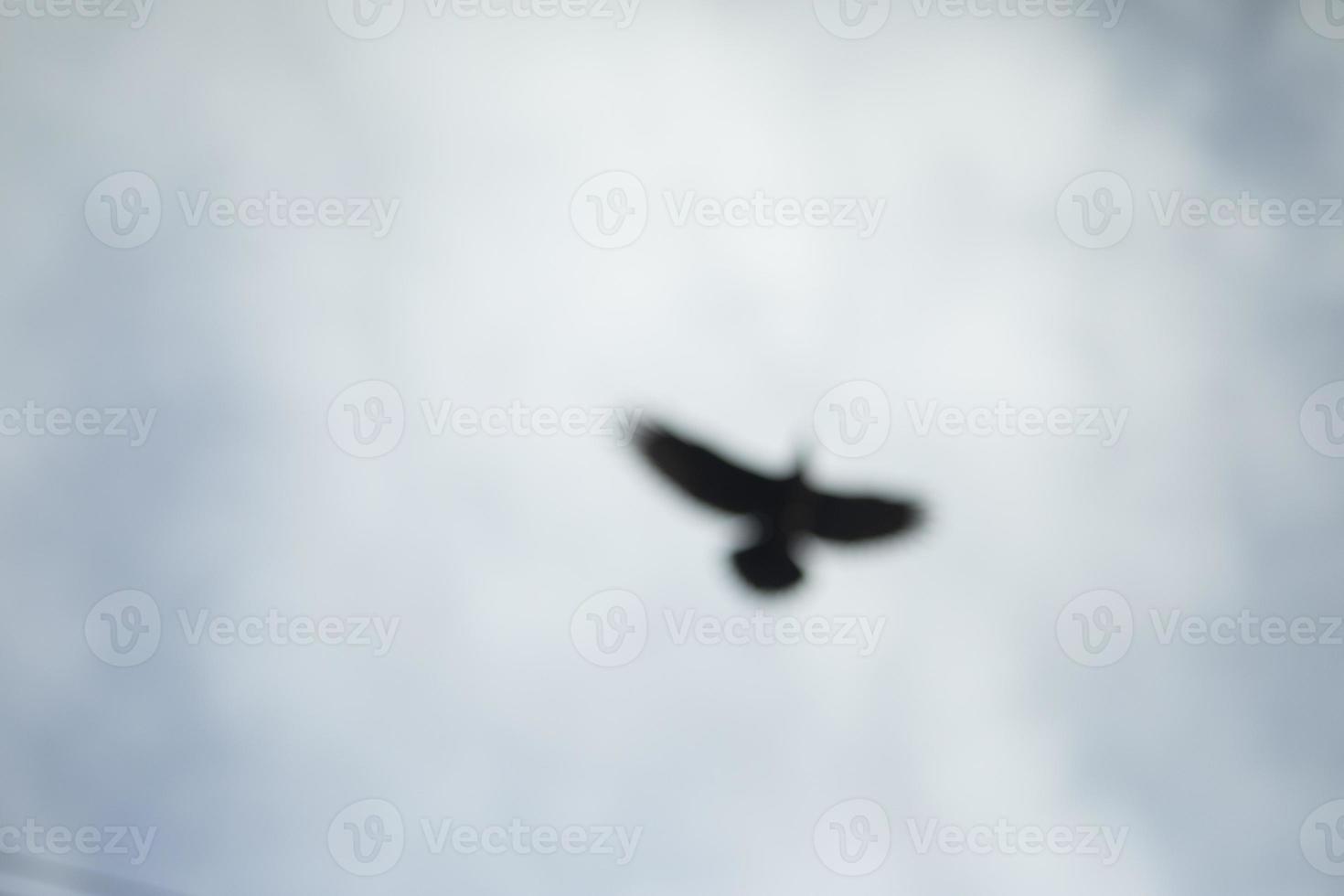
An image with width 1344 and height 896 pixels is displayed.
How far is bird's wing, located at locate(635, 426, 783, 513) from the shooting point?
8.67 metres

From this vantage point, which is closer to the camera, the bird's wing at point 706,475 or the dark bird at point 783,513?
the bird's wing at point 706,475

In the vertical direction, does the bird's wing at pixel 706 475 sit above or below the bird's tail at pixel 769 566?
above

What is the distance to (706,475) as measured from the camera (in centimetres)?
889

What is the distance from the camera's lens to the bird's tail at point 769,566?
8938mm

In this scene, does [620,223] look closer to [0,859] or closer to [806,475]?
[806,475]

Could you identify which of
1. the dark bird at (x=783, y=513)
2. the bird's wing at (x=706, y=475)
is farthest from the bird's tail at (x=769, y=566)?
the bird's wing at (x=706, y=475)

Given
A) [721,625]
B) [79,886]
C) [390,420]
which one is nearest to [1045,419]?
[721,625]

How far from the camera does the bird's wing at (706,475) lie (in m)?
8.67

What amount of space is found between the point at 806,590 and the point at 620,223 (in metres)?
4.32

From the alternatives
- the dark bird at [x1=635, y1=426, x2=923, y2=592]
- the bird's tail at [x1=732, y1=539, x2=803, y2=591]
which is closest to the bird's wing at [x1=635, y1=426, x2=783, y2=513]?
the dark bird at [x1=635, y1=426, x2=923, y2=592]

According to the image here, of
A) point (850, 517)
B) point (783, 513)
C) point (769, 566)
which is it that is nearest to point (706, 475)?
point (783, 513)

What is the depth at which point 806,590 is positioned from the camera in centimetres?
911

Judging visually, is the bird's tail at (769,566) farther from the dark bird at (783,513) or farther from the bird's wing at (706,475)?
the bird's wing at (706,475)

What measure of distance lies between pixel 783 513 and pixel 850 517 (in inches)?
26.2
